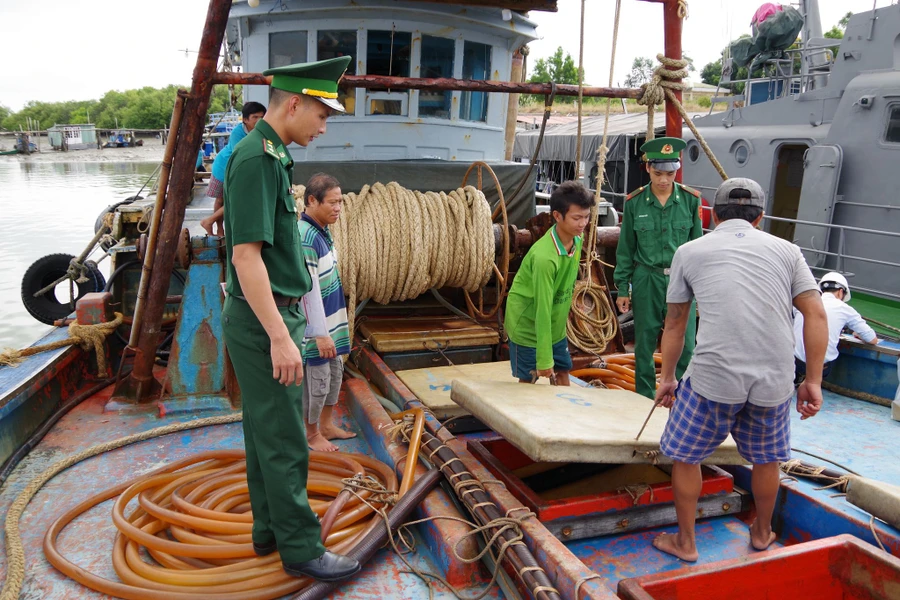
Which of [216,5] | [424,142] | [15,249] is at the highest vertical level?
[216,5]

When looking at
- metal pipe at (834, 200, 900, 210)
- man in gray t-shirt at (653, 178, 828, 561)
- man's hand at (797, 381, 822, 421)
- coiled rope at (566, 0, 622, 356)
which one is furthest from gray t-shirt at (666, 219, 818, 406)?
metal pipe at (834, 200, 900, 210)

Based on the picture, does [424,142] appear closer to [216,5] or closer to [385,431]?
[216,5]

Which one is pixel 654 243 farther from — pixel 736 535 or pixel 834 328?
pixel 834 328

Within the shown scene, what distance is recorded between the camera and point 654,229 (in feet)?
13.8

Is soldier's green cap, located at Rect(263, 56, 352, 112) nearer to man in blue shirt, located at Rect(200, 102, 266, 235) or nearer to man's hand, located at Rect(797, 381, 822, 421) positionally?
man's hand, located at Rect(797, 381, 822, 421)

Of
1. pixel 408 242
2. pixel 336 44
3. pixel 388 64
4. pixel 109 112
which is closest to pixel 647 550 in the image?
pixel 408 242

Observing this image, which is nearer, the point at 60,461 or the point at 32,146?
the point at 60,461

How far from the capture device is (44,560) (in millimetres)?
2646

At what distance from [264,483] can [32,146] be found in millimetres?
88649

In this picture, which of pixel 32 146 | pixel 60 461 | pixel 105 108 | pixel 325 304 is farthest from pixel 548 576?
pixel 105 108

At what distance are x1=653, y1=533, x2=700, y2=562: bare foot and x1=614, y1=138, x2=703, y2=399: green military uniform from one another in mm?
1506

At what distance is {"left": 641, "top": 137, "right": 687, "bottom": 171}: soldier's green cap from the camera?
4.10 meters

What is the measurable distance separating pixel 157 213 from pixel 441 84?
1.94 meters

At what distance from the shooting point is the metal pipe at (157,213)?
3998 millimetres
